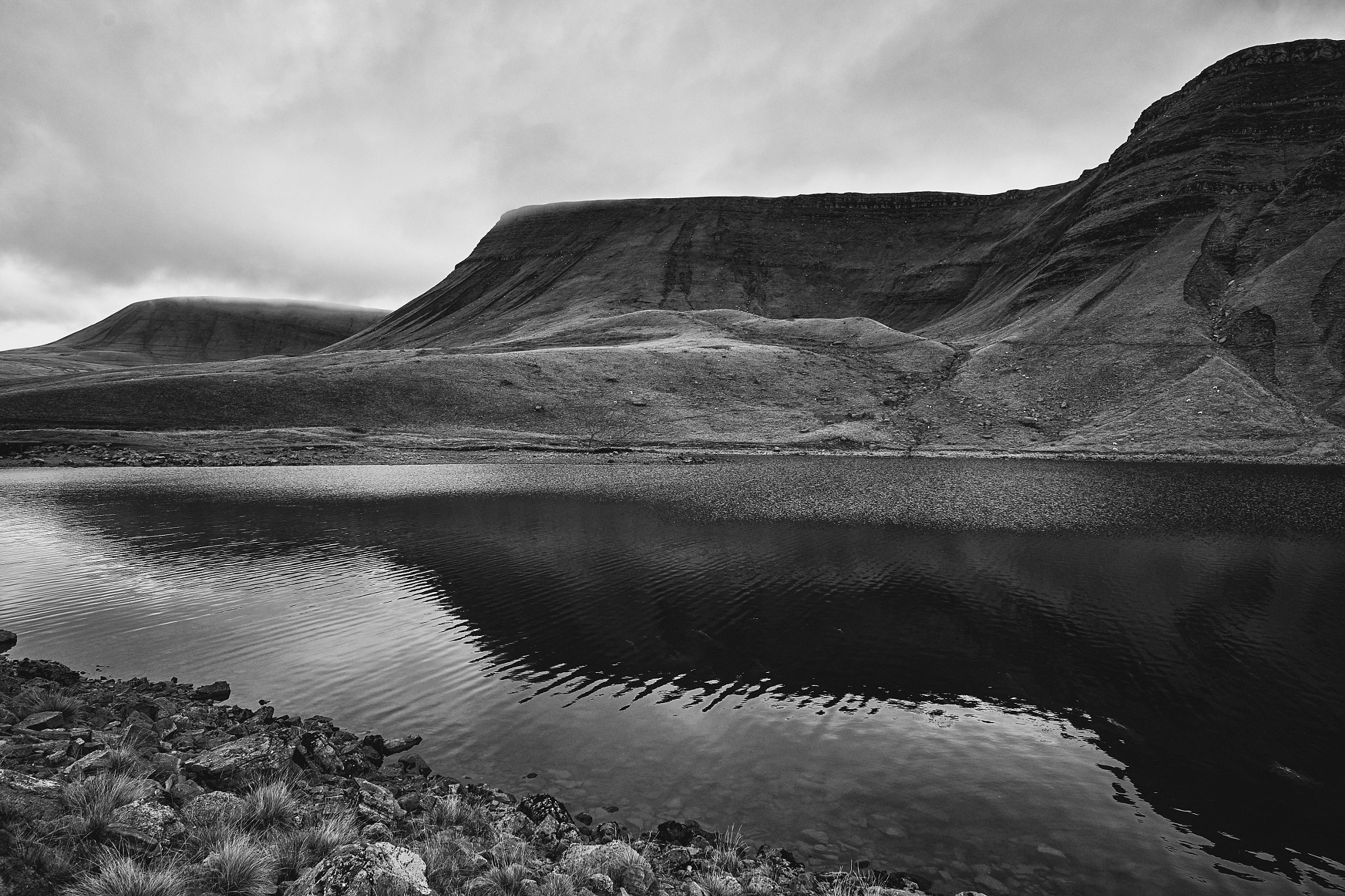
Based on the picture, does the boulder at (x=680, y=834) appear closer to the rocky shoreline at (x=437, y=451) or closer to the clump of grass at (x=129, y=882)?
the clump of grass at (x=129, y=882)

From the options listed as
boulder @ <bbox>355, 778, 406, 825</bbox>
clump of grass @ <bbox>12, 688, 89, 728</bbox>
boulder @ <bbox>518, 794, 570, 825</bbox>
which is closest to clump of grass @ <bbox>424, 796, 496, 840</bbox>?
boulder @ <bbox>355, 778, 406, 825</bbox>

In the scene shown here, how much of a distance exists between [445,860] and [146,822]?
382 cm

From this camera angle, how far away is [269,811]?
9742 millimetres

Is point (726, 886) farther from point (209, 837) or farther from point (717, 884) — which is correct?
point (209, 837)

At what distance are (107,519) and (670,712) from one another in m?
47.7

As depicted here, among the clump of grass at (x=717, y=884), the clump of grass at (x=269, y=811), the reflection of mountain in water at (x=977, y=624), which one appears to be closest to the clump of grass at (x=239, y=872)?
the clump of grass at (x=269, y=811)

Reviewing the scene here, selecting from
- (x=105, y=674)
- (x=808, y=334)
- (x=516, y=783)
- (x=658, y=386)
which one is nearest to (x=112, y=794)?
(x=516, y=783)

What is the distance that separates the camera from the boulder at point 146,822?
8.10 metres

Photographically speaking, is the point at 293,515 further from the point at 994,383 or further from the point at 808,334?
the point at 808,334

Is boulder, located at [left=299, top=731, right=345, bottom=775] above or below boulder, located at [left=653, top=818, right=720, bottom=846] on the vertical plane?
above

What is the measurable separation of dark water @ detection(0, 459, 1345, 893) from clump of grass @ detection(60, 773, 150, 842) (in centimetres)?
620

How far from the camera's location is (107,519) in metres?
45.2

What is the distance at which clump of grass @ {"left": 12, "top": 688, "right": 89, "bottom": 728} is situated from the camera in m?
13.5

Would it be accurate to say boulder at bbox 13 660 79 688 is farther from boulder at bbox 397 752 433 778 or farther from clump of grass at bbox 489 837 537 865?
clump of grass at bbox 489 837 537 865
